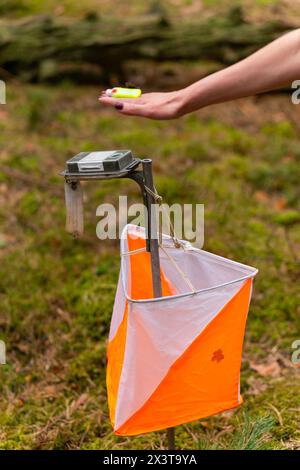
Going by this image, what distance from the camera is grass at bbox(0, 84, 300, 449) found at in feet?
6.68

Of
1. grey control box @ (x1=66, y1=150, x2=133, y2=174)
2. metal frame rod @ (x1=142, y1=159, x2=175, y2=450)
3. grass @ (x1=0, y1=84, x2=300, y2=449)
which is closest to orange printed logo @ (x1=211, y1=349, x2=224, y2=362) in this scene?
metal frame rod @ (x1=142, y1=159, x2=175, y2=450)

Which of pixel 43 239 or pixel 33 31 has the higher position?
pixel 33 31

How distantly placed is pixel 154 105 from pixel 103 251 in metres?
1.48

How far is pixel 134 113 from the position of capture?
159 cm

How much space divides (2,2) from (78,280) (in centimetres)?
384

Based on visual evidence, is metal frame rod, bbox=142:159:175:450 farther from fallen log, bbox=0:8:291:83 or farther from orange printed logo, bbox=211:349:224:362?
fallen log, bbox=0:8:291:83

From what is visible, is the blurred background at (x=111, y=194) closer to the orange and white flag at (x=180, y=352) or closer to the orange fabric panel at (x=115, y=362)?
the orange and white flag at (x=180, y=352)

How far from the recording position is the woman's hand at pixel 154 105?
157 cm

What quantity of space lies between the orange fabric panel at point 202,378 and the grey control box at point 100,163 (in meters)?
0.44

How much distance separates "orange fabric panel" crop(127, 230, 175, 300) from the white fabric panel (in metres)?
0.26

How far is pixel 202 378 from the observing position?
5.00 feet

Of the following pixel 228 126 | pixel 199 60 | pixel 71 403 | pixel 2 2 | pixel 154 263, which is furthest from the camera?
pixel 2 2
